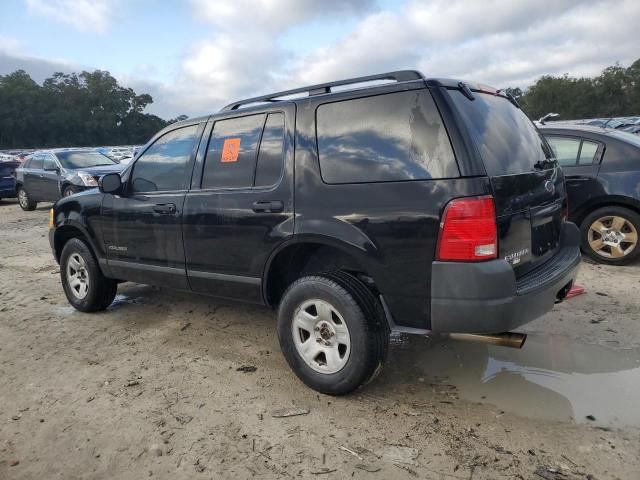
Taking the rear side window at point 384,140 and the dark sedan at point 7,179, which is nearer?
the rear side window at point 384,140

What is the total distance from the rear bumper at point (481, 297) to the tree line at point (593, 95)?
2754 inches

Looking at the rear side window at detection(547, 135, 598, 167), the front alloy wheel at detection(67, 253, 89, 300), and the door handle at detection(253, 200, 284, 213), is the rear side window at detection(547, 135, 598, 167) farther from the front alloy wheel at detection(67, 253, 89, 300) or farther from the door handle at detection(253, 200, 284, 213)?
Answer: the front alloy wheel at detection(67, 253, 89, 300)

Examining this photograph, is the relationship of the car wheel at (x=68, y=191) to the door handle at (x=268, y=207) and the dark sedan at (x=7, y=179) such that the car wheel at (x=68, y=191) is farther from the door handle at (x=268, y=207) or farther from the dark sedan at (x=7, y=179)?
the door handle at (x=268, y=207)

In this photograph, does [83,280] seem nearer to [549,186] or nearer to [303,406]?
[303,406]

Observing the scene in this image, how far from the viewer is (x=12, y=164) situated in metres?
16.3

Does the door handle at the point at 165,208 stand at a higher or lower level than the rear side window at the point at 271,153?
lower

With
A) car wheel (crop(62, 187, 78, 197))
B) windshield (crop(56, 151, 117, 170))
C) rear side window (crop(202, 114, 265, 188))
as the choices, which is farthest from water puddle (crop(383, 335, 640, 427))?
windshield (crop(56, 151, 117, 170))

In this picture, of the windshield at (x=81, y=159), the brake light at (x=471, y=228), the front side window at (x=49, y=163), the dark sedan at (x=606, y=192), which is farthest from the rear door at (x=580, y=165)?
the front side window at (x=49, y=163)

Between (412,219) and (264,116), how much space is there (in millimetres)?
1439

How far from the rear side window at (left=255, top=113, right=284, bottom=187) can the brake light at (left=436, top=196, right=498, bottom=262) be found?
1262mm

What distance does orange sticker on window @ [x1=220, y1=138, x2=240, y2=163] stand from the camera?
367cm

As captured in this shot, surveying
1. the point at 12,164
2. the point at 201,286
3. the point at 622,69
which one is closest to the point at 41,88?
the point at 12,164

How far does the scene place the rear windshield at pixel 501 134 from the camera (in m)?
2.79

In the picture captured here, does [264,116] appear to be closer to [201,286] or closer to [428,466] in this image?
[201,286]
